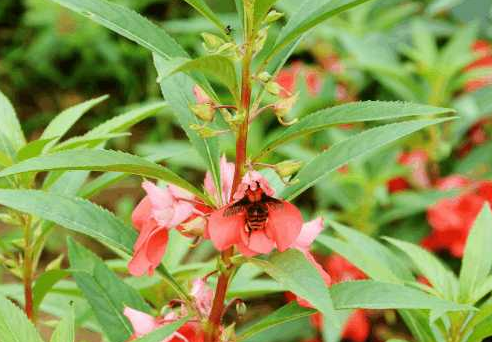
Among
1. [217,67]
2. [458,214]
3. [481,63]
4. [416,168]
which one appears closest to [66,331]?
[217,67]

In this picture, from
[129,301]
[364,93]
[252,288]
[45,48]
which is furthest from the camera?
[45,48]

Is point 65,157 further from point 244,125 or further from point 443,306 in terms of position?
point 443,306

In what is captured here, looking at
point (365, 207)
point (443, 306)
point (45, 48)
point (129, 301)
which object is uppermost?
point (45, 48)

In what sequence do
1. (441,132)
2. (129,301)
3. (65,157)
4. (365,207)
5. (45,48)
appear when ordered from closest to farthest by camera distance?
(65,157)
(129,301)
(365,207)
(441,132)
(45,48)

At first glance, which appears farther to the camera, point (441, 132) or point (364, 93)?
point (364, 93)

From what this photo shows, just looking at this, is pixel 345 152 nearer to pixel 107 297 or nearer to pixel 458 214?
pixel 107 297

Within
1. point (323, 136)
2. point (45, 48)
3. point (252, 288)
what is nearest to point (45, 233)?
point (252, 288)

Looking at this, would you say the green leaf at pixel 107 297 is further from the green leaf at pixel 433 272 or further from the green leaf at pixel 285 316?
the green leaf at pixel 433 272

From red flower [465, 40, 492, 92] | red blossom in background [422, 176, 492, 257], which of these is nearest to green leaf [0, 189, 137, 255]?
red blossom in background [422, 176, 492, 257]
